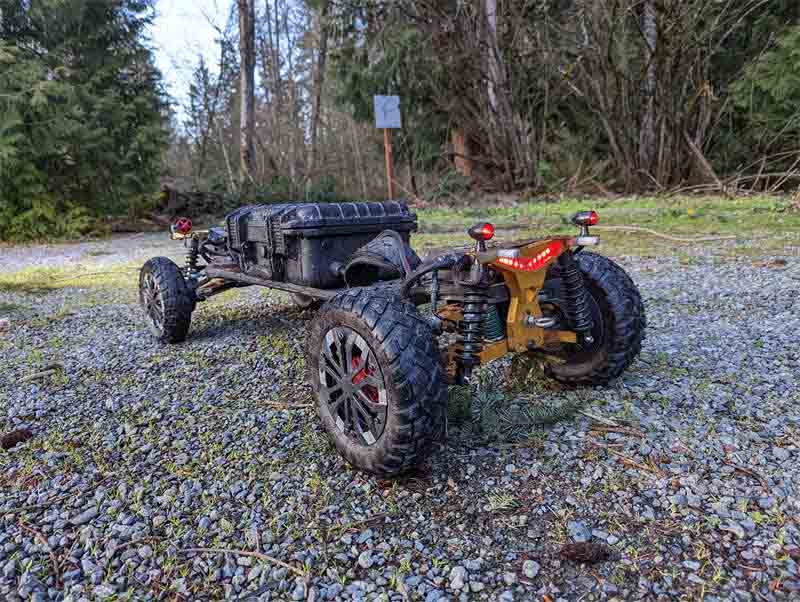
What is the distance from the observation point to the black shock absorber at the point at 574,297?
2.40m

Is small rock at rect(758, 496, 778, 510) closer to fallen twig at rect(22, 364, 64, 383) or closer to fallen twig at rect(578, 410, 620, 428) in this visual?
fallen twig at rect(578, 410, 620, 428)

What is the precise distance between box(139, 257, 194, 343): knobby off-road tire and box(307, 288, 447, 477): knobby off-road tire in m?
1.95

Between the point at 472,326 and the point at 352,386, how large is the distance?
522 millimetres

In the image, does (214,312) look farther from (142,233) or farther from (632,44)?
(632,44)

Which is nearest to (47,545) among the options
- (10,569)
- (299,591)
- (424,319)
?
(10,569)

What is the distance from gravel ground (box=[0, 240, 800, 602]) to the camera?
5.48 feet

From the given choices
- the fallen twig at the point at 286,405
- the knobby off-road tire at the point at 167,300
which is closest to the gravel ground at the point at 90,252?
the knobby off-road tire at the point at 167,300

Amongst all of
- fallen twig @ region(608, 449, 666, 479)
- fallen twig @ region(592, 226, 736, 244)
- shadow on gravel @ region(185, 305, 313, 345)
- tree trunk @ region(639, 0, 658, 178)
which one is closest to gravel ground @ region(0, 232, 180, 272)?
shadow on gravel @ region(185, 305, 313, 345)

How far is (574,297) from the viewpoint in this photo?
7.99 feet

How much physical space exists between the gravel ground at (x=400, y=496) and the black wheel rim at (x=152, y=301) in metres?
0.72

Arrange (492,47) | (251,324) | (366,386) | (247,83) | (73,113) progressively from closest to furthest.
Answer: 1. (366,386)
2. (251,324)
3. (73,113)
4. (492,47)
5. (247,83)

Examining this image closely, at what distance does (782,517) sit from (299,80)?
24.4 metres

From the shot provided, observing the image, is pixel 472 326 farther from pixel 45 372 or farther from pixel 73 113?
pixel 73 113

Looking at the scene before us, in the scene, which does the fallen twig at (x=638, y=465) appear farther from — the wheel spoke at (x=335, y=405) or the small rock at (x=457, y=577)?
the wheel spoke at (x=335, y=405)
